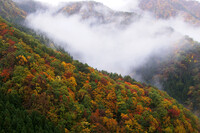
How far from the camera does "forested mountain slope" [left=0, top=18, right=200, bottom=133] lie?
45.7 m

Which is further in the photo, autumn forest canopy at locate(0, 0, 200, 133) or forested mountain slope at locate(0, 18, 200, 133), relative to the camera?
forested mountain slope at locate(0, 18, 200, 133)

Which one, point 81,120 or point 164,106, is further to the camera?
point 164,106

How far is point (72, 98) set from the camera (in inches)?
2144

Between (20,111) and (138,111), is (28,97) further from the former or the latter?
(138,111)

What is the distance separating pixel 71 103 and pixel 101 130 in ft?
45.6

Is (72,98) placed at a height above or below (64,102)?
above

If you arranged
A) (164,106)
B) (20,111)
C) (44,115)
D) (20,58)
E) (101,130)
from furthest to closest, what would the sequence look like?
1. (164,106)
2. (20,58)
3. (101,130)
4. (44,115)
5. (20,111)

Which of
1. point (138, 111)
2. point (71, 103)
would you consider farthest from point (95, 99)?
point (138, 111)

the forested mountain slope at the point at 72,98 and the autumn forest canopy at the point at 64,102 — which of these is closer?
the autumn forest canopy at the point at 64,102

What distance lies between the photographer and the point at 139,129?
57.9m

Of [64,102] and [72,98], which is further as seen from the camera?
[72,98]

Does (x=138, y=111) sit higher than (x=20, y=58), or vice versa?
(x=20, y=58)

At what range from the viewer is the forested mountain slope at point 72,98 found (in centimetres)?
4566

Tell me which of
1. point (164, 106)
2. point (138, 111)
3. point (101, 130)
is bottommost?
point (101, 130)
